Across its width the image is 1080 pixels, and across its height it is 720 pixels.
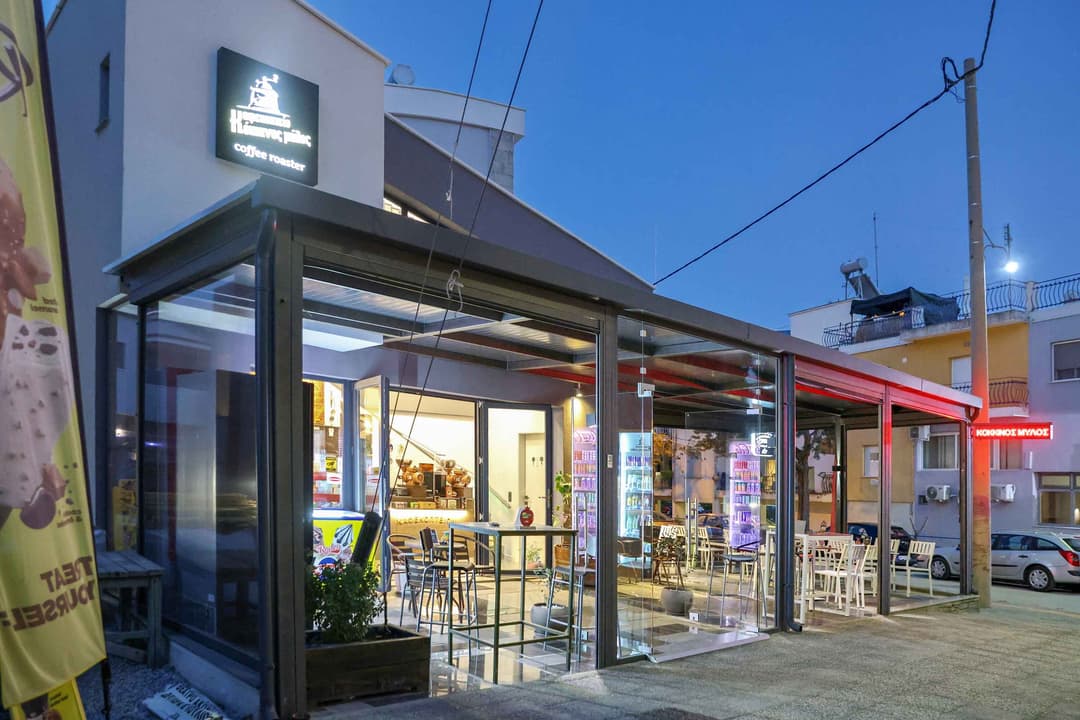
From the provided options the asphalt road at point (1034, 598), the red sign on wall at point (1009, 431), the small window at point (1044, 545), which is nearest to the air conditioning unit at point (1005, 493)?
the asphalt road at point (1034, 598)

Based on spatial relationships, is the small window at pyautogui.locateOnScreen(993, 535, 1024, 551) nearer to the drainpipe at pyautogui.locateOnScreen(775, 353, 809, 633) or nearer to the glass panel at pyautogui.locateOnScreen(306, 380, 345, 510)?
the drainpipe at pyautogui.locateOnScreen(775, 353, 809, 633)

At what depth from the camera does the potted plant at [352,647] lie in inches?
198

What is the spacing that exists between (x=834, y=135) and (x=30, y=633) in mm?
109065

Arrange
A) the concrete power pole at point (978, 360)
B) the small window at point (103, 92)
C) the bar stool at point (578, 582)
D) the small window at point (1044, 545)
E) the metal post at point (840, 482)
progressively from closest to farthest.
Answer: the bar stool at point (578, 582) < the small window at point (103, 92) < the concrete power pole at point (978, 360) < the metal post at point (840, 482) < the small window at point (1044, 545)

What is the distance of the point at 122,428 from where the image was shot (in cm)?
722

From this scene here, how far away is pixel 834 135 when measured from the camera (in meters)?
103

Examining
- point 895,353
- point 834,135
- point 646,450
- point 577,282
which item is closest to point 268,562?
point 577,282

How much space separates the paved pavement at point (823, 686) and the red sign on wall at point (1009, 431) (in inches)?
164

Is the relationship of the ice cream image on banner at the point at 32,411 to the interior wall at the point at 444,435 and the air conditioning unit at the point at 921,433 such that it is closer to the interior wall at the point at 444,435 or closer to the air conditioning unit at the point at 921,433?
the interior wall at the point at 444,435

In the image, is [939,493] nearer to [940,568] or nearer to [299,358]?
[940,568]

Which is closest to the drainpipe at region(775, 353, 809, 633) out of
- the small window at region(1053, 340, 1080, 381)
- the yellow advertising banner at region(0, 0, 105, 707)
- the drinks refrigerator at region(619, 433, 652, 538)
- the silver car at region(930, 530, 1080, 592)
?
the drinks refrigerator at region(619, 433, 652, 538)

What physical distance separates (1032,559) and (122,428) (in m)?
16.2

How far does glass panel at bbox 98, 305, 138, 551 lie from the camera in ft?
22.7

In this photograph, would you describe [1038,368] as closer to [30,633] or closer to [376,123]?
[376,123]
